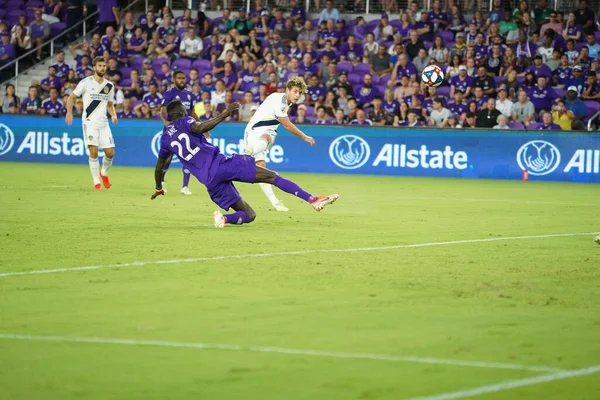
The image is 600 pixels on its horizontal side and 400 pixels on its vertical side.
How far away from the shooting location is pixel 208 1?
119ft

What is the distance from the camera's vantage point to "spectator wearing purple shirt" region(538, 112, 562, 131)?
A: 26578 mm

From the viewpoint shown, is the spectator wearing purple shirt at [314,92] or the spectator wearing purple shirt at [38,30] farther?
the spectator wearing purple shirt at [38,30]

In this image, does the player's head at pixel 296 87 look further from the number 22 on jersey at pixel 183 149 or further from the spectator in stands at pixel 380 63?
the spectator in stands at pixel 380 63

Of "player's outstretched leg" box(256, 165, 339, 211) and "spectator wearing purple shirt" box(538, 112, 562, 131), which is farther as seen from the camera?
"spectator wearing purple shirt" box(538, 112, 562, 131)

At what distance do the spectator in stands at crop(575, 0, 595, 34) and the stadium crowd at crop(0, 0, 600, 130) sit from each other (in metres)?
0.03

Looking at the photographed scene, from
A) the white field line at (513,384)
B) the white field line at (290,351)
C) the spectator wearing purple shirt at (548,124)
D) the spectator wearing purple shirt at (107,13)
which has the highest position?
the spectator wearing purple shirt at (107,13)

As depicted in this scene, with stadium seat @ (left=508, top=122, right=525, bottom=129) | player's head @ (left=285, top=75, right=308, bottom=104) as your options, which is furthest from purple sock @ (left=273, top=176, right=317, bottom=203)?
stadium seat @ (left=508, top=122, right=525, bottom=129)

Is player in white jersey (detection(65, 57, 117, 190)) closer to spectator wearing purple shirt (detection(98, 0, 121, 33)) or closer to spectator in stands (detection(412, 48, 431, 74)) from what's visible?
spectator in stands (detection(412, 48, 431, 74))

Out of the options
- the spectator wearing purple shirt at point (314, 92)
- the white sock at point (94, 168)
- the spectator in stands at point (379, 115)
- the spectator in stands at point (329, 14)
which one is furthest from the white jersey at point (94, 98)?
the spectator in stands at point (329, 14)

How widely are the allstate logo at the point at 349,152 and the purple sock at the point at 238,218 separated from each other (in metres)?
14.4

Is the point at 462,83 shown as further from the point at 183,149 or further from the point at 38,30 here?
the point at 183,149

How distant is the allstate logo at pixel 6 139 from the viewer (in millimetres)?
31547

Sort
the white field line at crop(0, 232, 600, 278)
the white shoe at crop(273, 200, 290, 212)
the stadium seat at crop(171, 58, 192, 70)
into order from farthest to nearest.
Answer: the stadium seat at crop(171, 58, 192, 70) < the white shoe at crop(273, 200, 290, 212) < the white field line at crop(0, 232, 600, 278)

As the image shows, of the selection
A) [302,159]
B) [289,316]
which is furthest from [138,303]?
[302,159]
